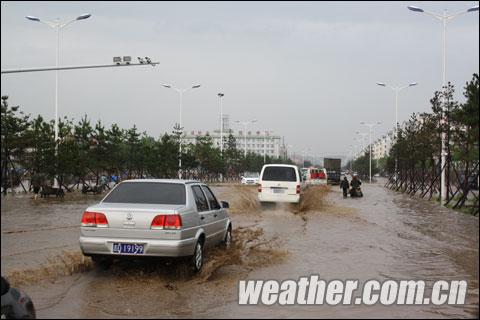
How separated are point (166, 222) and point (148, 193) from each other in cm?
116

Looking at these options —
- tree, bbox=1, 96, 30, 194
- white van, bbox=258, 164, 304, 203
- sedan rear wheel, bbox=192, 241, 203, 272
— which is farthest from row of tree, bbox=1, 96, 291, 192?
sedan rear wheel, bbox=192, 241, 203, 272

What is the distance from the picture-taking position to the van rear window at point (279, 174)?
22578 mm

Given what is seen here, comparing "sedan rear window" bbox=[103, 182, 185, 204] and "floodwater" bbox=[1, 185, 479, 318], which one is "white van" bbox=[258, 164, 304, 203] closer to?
"floodwater" bbox=[1, 185, 479, 318]

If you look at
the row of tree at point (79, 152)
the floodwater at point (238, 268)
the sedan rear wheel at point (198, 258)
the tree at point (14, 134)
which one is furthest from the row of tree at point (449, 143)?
the tree at point (14, 134)

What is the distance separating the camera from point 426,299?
773cm

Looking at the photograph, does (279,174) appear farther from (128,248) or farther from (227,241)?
(128,248)

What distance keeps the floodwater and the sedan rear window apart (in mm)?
998

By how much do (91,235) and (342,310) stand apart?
3801 mm

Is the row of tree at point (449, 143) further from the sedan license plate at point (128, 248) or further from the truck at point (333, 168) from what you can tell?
the truck at point (333, 168)

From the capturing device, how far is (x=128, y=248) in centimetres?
834

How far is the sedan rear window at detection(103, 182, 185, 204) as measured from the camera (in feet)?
29.9

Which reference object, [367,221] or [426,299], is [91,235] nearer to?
[426,299]

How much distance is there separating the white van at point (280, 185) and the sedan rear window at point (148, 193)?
13268 mm

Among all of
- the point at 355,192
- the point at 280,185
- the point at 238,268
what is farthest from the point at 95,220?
the point at 355,192
